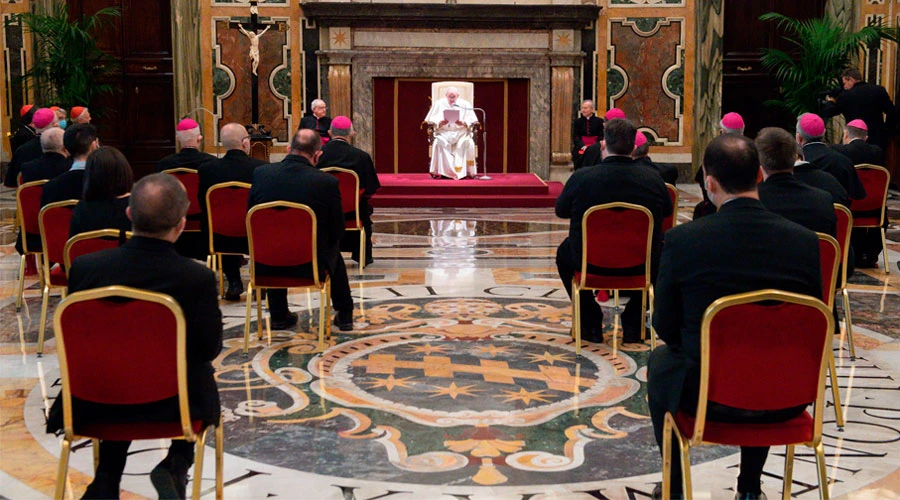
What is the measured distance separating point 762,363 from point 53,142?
553 centimetres

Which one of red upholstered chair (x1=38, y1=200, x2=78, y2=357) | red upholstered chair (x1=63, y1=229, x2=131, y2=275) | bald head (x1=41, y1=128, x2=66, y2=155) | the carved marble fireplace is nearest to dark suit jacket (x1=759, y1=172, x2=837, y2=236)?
red upholstered chair (x1=63, y1=229, x2=131, y2=275)

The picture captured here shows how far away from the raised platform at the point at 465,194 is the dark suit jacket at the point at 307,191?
6.21 m

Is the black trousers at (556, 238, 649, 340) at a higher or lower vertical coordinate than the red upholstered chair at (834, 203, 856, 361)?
lower

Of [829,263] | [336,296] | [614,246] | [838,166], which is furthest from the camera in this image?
[838,166]

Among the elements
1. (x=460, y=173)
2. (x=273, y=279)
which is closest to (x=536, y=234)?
(x=460, y=173)

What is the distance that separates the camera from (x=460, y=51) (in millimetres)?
14250

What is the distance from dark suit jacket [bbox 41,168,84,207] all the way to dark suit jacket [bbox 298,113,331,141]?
5116 mm

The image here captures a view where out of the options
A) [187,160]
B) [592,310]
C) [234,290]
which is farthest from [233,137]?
[592,310]

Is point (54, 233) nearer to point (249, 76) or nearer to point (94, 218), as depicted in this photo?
point (94, 218)

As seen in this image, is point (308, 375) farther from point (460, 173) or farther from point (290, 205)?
point (460, 173)

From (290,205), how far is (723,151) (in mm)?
2640

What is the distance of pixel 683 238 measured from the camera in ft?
10.4

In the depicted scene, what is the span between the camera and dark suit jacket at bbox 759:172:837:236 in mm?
4465

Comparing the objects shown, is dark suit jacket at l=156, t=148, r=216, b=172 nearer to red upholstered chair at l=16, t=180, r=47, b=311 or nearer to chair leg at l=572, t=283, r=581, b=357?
red upholstered chair at l=16, t=180, r=47, b=311
